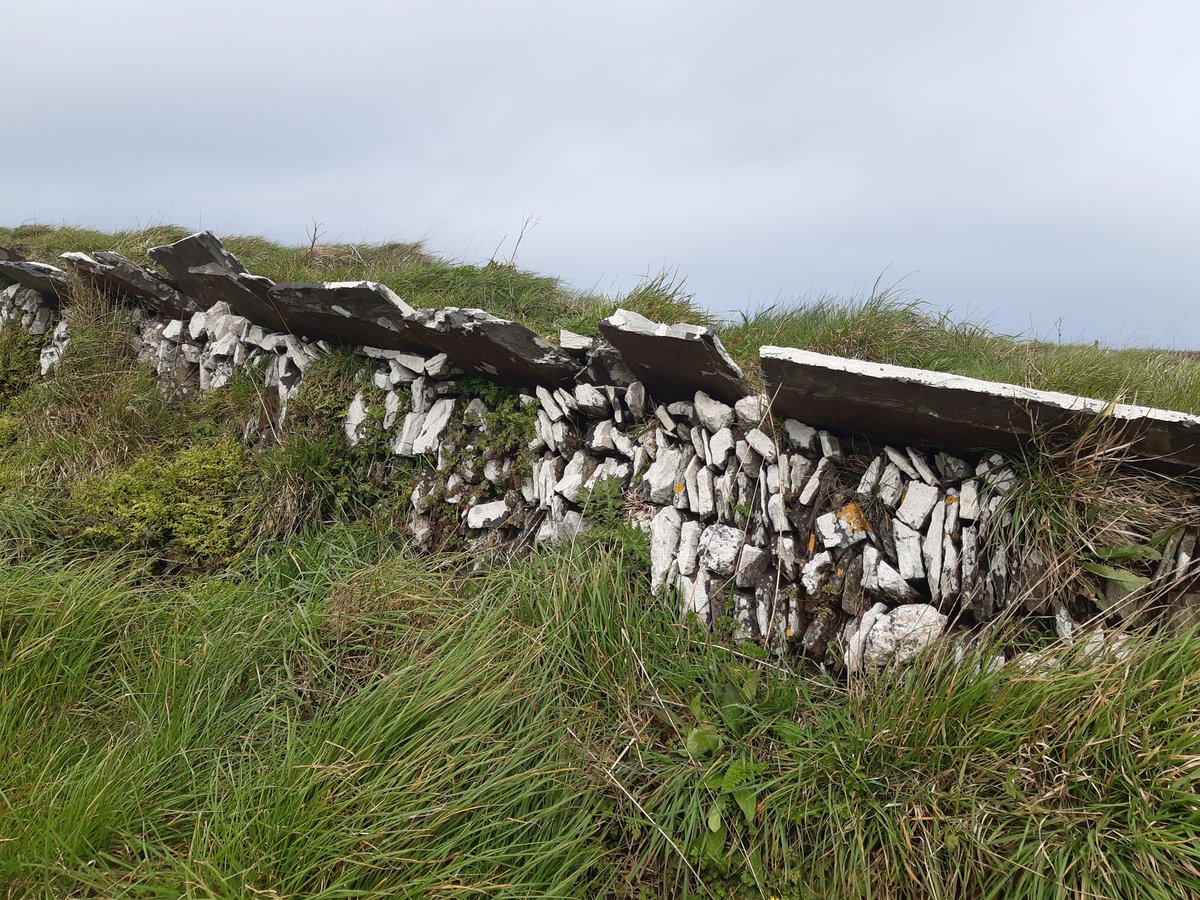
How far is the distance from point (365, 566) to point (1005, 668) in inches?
123

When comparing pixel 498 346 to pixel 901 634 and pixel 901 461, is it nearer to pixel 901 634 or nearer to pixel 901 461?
pixel 901 461

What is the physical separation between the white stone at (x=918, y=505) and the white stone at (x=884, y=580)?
21cm

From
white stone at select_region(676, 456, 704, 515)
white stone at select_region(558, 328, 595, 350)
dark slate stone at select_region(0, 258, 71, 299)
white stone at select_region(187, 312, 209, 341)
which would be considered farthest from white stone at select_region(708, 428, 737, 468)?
dark slate stone at select_region(0, 258, 71, 299)

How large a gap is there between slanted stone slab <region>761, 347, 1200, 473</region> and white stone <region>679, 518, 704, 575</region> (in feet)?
2.62

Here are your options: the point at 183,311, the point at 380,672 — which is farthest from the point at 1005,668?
the point at 183,311

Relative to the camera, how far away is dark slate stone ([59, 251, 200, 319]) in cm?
627

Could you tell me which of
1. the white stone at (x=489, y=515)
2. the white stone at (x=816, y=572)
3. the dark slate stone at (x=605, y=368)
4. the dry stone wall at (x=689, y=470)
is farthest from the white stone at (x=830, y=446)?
the white stone at (x=489, y=515)

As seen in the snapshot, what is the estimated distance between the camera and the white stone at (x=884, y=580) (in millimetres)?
3109

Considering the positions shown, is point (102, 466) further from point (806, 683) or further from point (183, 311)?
point (806, 683)

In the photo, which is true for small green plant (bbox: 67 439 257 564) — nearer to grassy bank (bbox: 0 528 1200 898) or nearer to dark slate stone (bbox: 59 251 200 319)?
grassy bank (bbox: 0 528 1200 898)

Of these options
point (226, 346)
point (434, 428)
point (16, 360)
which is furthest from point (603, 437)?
point (16, 360)

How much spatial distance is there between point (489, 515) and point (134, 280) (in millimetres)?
4424

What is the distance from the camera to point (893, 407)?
312 cm

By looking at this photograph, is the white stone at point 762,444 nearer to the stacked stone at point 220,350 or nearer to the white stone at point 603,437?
A: the white stone at point 603,437
